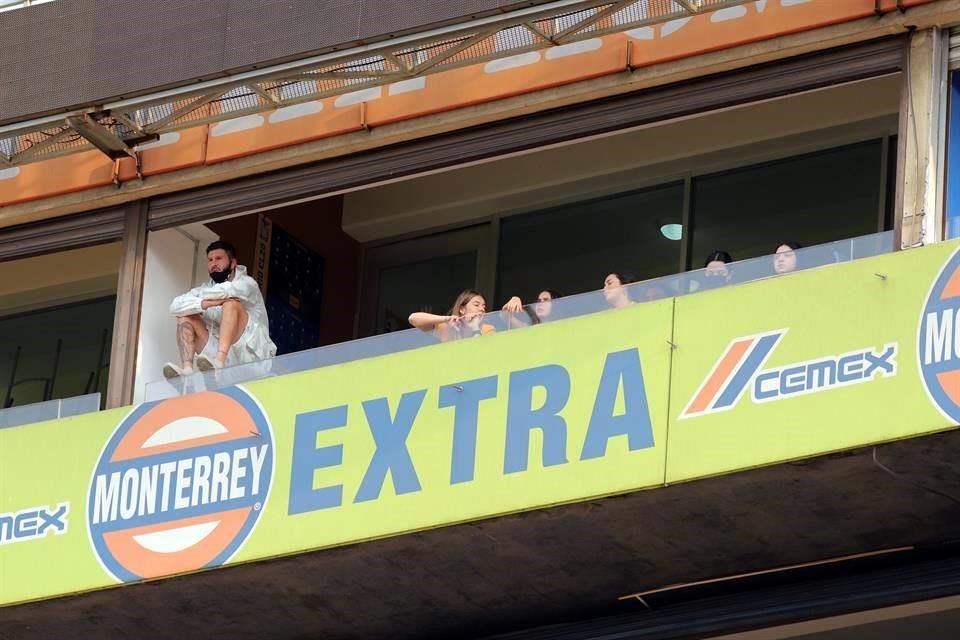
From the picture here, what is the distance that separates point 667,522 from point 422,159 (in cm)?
403

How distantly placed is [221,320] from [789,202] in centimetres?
499

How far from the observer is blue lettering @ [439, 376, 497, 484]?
16141mm

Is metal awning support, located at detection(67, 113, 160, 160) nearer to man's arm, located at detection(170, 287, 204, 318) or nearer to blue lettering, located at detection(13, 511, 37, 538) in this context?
man's arm, located at detection(170, 287, 204, 318)

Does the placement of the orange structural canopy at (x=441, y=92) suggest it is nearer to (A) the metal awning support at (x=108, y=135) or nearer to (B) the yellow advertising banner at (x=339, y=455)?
(A) the metal awning support at (x=108, y=135)

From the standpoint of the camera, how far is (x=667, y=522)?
52.0 ft

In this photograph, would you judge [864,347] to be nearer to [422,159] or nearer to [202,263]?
[422,159]

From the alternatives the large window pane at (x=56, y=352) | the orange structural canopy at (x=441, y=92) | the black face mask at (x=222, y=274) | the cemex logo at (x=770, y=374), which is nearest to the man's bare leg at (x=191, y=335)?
the black face mask at (x=222, y=274)

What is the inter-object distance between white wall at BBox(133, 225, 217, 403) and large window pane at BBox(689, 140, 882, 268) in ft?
13.8

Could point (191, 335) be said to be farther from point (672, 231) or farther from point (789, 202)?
point (789, 202)

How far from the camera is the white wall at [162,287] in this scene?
19109 millimetres

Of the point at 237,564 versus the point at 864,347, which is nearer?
the point at 864,347

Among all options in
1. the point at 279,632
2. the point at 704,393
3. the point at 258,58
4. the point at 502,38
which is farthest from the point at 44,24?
the point at 704,393

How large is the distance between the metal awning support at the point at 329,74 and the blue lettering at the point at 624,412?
2.53 metres

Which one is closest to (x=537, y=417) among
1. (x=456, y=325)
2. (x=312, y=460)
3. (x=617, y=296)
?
(x=617, y=296)
